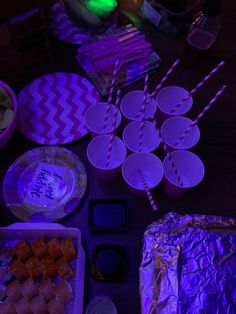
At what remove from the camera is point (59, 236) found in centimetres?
84

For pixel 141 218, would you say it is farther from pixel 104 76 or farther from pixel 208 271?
pixel 104 76

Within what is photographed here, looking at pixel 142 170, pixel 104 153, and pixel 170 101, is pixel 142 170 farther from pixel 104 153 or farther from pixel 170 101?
pixel 170 101

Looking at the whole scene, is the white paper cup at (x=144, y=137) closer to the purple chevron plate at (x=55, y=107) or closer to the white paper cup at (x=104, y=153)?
the white paper cup at (x=104, y=153)

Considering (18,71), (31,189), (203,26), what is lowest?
(31,189)

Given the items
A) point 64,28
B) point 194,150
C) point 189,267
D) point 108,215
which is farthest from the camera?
point 64,28

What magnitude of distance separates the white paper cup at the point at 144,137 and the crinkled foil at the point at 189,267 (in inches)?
8.4

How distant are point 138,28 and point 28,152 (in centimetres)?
60

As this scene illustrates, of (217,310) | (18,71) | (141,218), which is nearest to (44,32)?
(18,71)

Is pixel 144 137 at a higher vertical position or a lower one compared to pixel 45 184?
higher

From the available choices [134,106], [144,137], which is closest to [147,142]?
[144,137]

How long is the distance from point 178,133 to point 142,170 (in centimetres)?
15

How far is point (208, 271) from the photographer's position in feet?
→ 2.43

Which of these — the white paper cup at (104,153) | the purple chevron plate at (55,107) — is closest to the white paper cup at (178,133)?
the white paper cup at (104,153)

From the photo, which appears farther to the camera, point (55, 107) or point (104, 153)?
point (55, 107)
